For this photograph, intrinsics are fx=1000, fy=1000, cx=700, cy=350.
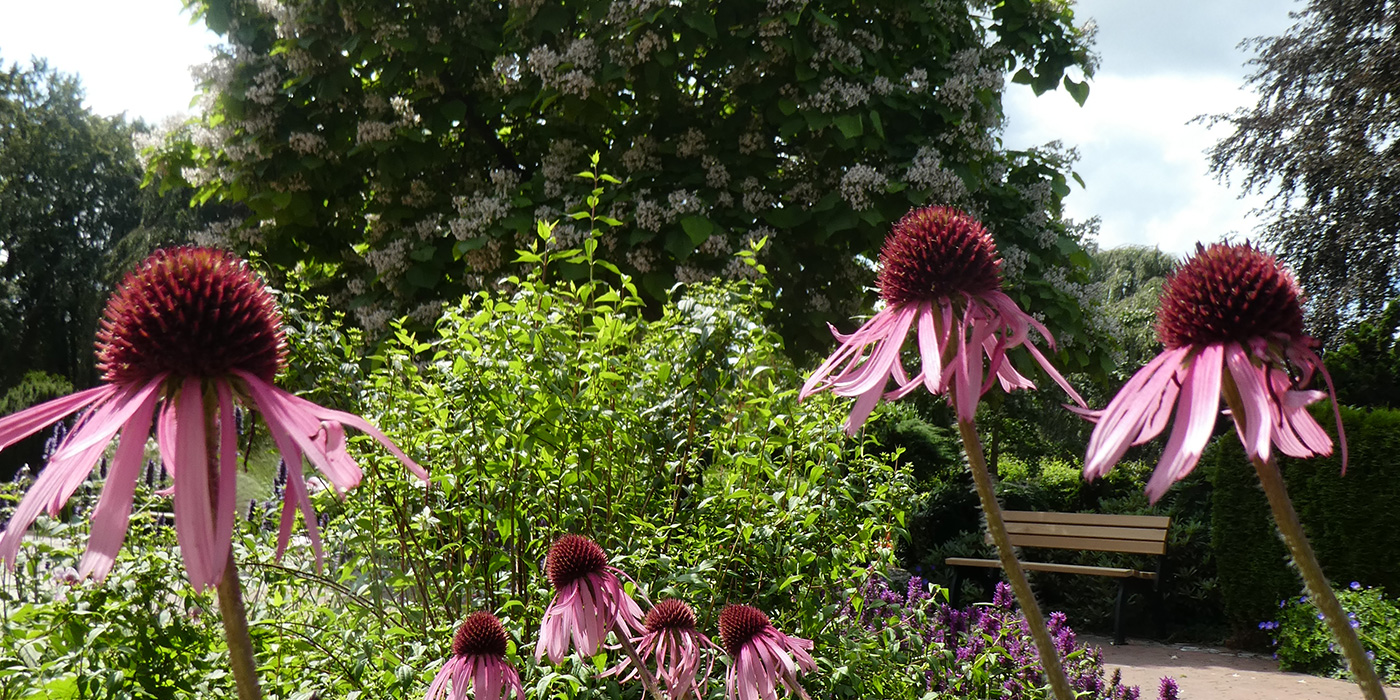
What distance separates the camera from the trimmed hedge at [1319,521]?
6219mm

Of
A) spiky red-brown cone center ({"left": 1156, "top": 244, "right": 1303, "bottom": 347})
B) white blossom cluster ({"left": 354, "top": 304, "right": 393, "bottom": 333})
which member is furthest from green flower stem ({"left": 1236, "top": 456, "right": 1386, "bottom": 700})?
white blossom cluster ({"left": 354, "top": 304, "right": 393, "bottom": 333})

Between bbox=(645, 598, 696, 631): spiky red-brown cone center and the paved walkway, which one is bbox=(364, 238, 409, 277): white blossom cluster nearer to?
bbox=(645, 598, 696, 631): spiky red-brown cone center

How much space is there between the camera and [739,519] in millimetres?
2414

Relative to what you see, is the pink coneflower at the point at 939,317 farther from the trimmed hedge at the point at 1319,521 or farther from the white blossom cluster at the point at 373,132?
the trimmed hedge at the point at 1319,521

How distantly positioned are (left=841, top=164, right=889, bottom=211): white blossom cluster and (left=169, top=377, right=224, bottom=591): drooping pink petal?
4.32 m

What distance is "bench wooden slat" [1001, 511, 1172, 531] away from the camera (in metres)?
6.82

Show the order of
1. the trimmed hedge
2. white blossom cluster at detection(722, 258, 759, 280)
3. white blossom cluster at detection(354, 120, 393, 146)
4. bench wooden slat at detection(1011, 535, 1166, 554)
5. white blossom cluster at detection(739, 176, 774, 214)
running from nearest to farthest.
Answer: white blossom cluster at detection(722, 258, 759, 280), white blossom cluster at detection(739, 176, 774, 214), white blossom cluster at detection(354, 120, 393, 146), the trimmed hedge, bench wooden slat at detection(1011, 535, 1166, 554)

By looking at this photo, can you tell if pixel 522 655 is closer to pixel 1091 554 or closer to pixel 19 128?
pixel 1091 554

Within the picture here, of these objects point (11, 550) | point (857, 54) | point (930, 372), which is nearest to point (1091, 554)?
point (857, 54)

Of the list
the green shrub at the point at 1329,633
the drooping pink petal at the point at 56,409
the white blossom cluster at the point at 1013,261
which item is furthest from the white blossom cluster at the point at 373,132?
the green shrub at the point at 1329,633

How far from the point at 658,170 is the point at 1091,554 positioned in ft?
15.1

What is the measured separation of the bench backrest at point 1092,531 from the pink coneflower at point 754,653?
5.19 meters

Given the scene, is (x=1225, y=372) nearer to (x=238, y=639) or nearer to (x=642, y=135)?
(x=238, y=639)

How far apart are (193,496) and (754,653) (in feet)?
3.92
